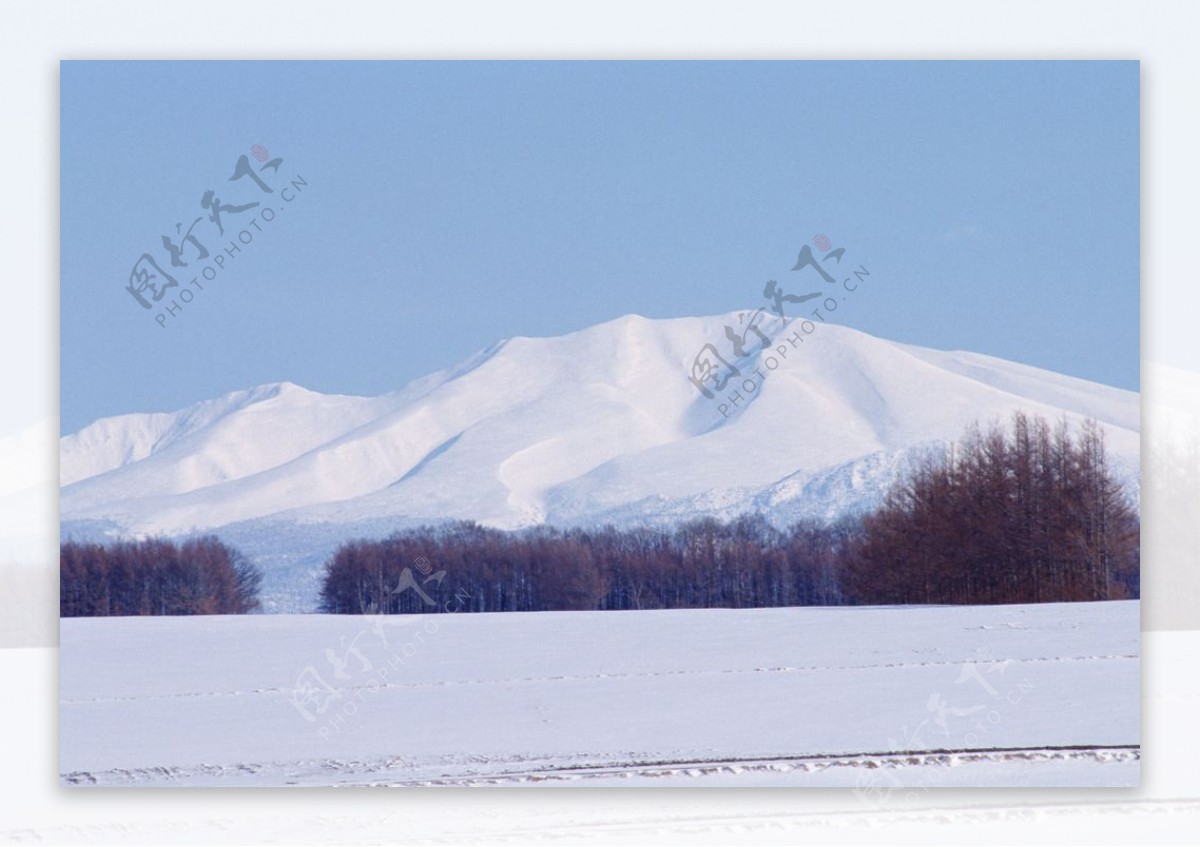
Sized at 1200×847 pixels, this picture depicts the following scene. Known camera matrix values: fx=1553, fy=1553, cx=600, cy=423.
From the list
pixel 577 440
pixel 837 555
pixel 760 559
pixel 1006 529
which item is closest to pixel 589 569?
pixel 577 440

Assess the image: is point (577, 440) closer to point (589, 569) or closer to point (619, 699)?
point (589, 569)

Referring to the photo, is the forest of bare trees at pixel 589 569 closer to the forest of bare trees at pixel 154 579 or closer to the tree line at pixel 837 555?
the tree line at pixel 837 555

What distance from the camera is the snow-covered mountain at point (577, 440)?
705 cm

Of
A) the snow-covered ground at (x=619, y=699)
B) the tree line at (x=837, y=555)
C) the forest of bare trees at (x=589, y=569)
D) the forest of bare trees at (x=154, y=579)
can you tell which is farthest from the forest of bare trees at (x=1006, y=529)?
the forest of bare trees at (x=154, y=579)

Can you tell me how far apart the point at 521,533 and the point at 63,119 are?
285cm

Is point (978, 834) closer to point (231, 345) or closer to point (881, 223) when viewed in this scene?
point (881, 223)

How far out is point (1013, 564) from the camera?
7.30 m

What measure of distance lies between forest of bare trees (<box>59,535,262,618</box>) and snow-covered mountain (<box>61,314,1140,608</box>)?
0.09 m

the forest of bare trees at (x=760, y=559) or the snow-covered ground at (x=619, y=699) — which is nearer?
the snow-covered ground at (x=619, y=699)

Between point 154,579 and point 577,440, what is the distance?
6.70 ft

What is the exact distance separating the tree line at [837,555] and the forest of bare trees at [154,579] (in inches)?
17.1

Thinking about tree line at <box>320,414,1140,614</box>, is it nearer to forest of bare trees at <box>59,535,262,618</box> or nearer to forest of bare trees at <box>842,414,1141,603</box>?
forest of bare trees at <box>842,414,1141,603</box>

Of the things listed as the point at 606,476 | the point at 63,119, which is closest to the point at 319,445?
the point at 606,476

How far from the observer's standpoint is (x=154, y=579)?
711 centimetres
